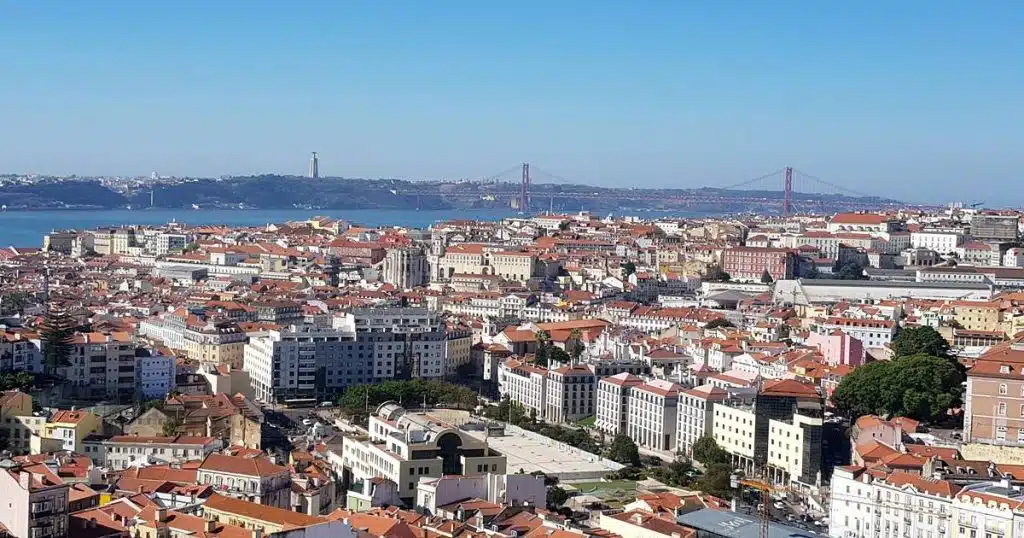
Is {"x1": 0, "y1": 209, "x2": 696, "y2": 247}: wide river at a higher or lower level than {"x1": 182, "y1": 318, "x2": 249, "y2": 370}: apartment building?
lower

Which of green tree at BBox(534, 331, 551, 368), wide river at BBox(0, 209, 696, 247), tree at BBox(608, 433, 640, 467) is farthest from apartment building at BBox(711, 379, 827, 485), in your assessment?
wide river at BBox(0, 209, 696, 247)

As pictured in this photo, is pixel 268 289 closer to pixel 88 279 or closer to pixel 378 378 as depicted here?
pixel 88 279

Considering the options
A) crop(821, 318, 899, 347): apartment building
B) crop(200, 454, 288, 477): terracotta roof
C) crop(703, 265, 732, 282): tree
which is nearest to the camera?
crop(200, 454, 288, 477): terracotta roof

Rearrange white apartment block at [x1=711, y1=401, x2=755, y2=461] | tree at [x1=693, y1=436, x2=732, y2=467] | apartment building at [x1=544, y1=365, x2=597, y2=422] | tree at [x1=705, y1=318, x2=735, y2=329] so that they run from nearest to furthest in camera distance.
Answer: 1. tree at [x1=693, y1=436, x2=732, y2=467]
2. white apartment block at [x1=711, y1=401, x2=755, y2=461]
3. apartment building at [x1=544, y1=365, x2=597, y2=422]
4. tree at [x1=705, y1=318, x2=735, y2=329]

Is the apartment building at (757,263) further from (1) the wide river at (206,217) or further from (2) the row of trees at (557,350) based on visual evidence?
(1) the wide river at (206,217)

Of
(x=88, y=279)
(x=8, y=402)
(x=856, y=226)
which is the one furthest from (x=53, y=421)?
(x=856, y=226)

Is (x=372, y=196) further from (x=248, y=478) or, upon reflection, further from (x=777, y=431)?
(x=248, y=478)

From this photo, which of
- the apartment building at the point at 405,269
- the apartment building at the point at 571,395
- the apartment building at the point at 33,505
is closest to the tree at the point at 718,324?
the apartment building at the point at 571,395

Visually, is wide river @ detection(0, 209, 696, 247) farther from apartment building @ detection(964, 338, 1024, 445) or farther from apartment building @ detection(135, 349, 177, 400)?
apartment building @ detection(964, 338, 1024, 445)
